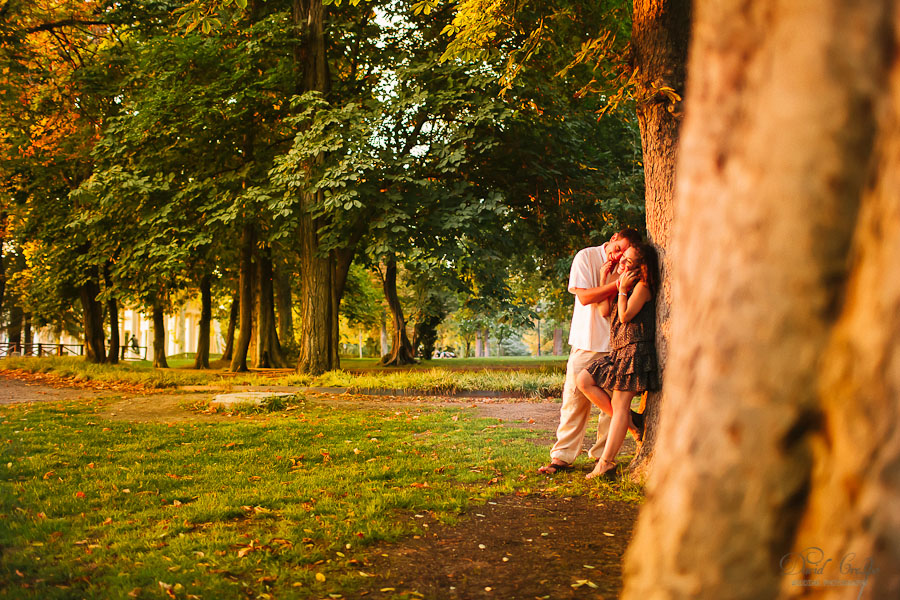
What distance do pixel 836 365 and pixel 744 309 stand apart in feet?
0.80

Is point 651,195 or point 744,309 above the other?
point 651,195

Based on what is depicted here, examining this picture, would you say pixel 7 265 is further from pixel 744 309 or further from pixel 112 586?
pixel 744 309

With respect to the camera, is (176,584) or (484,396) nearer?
(176,584)

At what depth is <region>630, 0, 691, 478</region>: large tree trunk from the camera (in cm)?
543

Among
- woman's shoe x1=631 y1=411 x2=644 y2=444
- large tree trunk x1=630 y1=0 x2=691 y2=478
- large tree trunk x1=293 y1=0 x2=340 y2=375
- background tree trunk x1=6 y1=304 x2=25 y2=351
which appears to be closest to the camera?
large tree trunk x1=630 y1=0 x2=691 y2=478

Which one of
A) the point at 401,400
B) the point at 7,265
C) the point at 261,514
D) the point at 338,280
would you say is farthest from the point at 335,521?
the point at 7,265

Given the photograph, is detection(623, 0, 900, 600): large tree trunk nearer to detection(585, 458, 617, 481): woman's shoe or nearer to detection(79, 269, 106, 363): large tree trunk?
detection(585, 458, 617, 481): woman's shoe

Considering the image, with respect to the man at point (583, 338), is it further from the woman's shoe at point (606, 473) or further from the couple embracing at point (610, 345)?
the woman's shoe at point (606, 473)

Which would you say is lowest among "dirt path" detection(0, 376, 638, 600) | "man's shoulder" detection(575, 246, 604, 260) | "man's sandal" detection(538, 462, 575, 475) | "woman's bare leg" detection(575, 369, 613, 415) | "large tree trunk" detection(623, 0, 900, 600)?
"dirt path" detection(0, 376, 638, 600)

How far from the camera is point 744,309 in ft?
5.57

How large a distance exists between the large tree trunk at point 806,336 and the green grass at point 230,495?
230 centimetres

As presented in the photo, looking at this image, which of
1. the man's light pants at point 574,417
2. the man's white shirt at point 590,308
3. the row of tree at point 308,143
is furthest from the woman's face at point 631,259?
the row of tree at point 308,143

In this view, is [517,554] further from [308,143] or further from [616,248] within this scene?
[308,143]

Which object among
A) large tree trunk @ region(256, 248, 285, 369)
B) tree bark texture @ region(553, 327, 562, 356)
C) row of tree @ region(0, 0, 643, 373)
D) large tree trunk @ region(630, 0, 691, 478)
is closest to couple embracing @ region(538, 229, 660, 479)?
large tree trunk @ region(630, 0, 691, 478)
